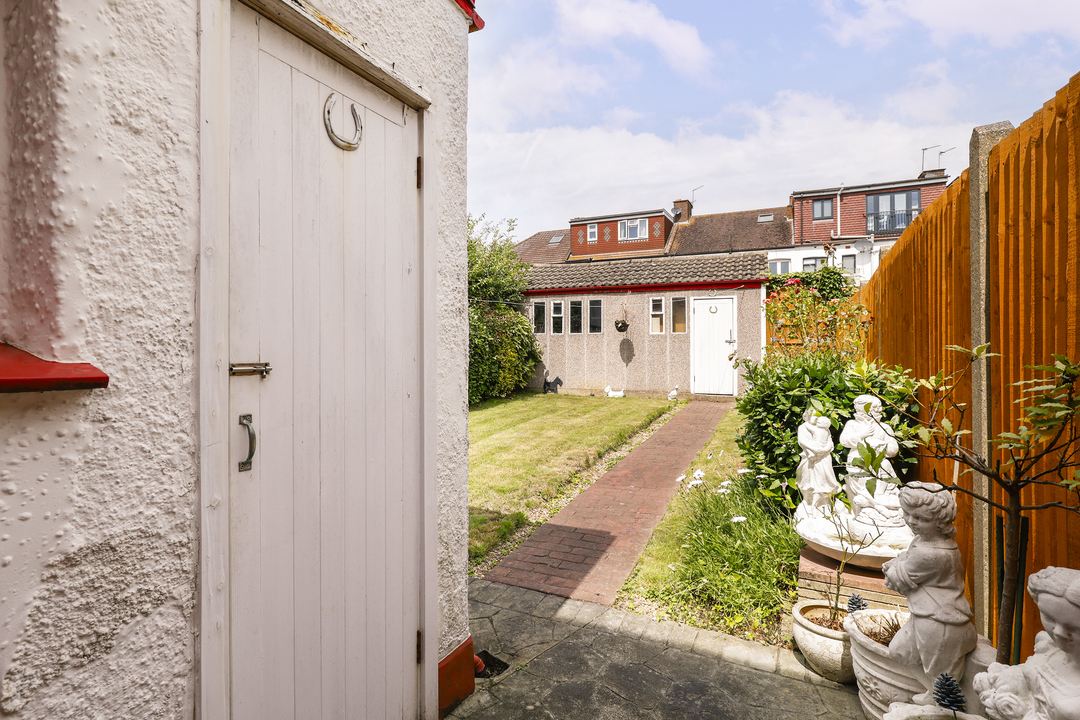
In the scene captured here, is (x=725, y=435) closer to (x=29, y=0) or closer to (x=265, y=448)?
(x=265, y=448)

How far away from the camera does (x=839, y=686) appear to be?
2.72 metres

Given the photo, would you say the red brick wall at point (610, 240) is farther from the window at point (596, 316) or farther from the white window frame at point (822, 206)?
the window at point (596, 316)

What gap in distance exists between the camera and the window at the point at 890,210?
23.7m

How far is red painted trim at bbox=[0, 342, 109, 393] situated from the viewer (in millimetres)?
1080

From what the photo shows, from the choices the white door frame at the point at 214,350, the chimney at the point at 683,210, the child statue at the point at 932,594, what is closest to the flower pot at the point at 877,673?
the child statue at the point at 932,594

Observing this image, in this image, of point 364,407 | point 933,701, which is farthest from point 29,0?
point 933,701

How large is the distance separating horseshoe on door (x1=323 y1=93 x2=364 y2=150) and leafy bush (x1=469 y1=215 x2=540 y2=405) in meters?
10.5

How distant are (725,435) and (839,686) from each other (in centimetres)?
652

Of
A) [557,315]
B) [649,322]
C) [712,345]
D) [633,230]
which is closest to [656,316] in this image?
[649,322]

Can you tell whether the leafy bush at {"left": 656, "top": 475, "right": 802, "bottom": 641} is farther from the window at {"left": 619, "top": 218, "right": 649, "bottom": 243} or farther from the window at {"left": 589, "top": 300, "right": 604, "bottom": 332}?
the window at {"left": 619, "top": 218, "right": 649, "bottom": 243}

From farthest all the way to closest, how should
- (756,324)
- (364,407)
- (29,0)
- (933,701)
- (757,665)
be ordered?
(756,324) → (757,665) → (364,407) → (933,701) → (29,0)

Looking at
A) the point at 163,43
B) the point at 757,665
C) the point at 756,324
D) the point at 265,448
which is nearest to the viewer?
the point at 163,43

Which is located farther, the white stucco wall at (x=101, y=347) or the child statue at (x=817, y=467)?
the child statue at (x=817, y=467)

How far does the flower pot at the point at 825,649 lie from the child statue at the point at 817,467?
107cm
